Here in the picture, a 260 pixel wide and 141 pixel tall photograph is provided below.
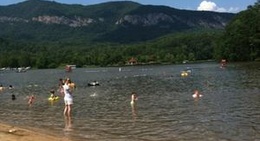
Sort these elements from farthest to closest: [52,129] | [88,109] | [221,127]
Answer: [88,109] < [52,129] < [221,127]

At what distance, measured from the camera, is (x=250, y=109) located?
33.3 metres

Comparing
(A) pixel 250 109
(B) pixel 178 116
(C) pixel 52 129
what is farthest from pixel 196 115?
(C) pixel 52 129

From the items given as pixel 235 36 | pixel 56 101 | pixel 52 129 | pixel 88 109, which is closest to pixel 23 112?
pixel 88 109

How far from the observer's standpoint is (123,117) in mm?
33031

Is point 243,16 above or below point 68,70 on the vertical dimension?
above

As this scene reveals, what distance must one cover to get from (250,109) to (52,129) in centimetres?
1414

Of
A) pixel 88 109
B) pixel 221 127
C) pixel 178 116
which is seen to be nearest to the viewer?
pixel 221 127

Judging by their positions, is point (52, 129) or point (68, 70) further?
point (68, 70)

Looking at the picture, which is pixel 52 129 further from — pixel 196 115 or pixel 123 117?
pixel 196 115

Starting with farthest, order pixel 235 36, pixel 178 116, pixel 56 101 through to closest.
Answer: pixel 235 36 → pixel 56 101 → pixel 178 116

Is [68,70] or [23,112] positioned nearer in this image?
[23,112]

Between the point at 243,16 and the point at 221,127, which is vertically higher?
the point at 243,16

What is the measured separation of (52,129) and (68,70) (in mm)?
149785

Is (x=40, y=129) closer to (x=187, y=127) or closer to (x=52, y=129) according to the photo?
(x=52, y=129)
